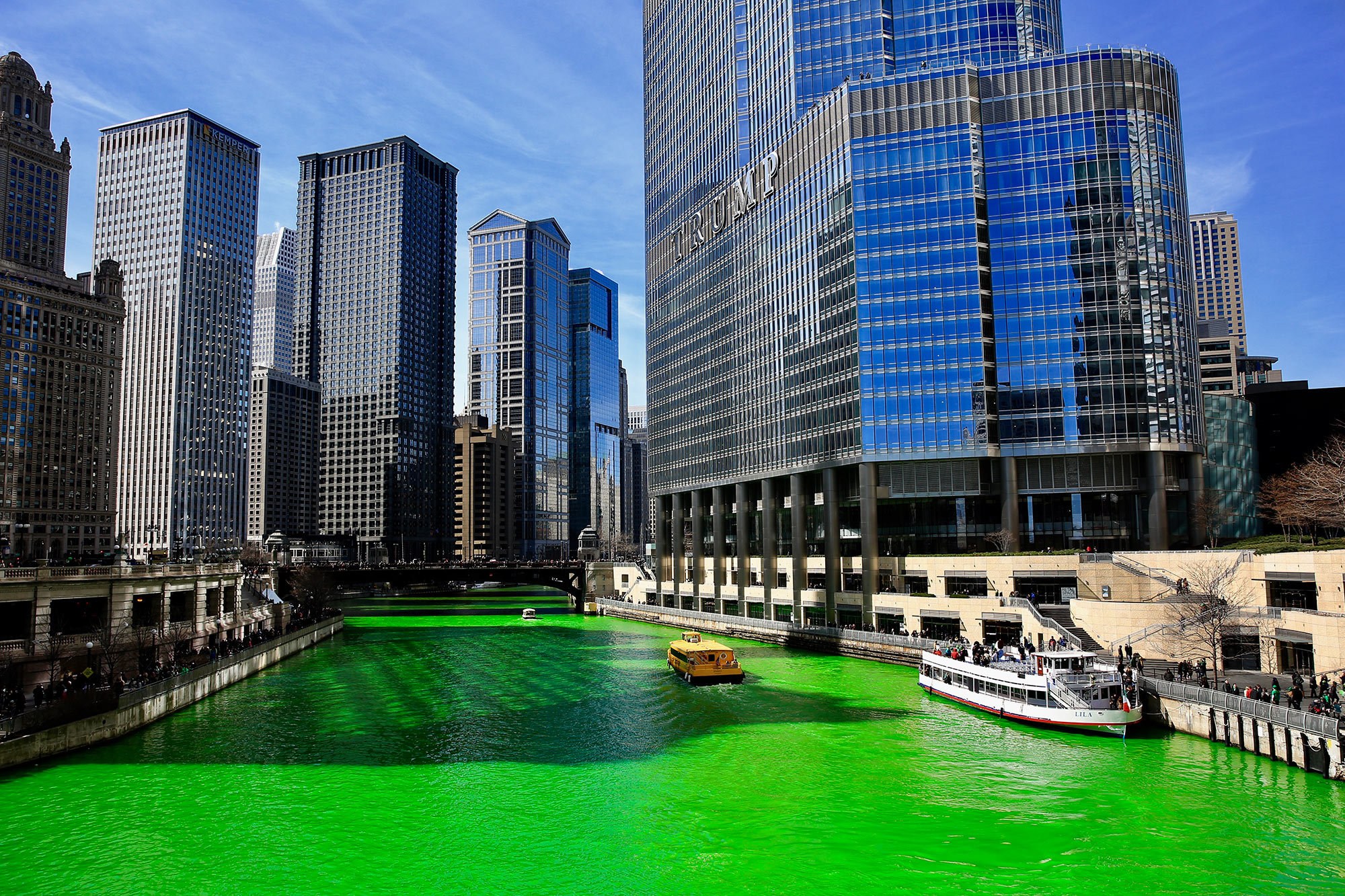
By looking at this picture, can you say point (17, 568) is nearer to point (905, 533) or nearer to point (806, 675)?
point (806, 675)

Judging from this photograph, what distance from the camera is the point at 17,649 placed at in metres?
58.2

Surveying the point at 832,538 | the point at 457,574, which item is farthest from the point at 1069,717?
the point at 457,574

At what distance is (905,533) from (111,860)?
3368 inches

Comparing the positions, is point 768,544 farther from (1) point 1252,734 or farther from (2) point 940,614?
(1) point 1252,734

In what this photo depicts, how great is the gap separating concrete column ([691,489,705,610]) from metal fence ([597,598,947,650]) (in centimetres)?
417

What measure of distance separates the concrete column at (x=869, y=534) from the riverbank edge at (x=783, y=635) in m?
5.89

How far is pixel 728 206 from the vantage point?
13600 cm

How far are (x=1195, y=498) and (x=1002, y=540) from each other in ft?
68.8

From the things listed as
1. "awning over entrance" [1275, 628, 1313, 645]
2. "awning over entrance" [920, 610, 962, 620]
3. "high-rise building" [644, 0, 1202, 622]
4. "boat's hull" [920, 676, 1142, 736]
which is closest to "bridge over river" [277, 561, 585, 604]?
"high-rise building" [644, 0, 1202, 622]

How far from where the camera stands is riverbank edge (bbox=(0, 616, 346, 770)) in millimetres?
46312

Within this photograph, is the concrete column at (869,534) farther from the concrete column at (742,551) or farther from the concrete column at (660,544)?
the concrete column at (660,544)

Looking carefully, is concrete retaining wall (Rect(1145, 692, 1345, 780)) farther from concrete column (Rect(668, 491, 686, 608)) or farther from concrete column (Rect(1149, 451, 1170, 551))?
concrete column (Rect(668, 491, 686, 608))

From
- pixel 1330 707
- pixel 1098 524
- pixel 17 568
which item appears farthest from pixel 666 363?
pixel 1330 707

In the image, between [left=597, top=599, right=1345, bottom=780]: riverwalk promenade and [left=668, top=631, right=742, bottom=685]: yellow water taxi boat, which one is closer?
[left=597, top=599, right=1345, bottom=780]: riverwalk promenade
